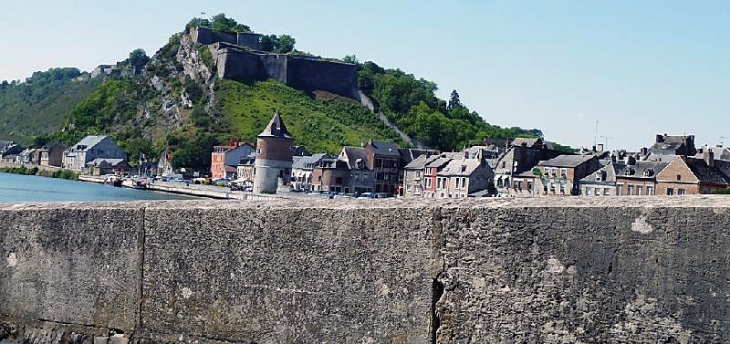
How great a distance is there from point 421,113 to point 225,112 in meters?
31.0

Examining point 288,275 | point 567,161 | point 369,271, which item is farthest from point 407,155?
point 369,271

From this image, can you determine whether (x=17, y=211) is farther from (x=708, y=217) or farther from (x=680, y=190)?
(x=680, y=190)

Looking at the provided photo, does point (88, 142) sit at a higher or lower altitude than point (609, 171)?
higher

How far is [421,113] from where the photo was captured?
461 ft

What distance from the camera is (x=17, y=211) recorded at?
6.79 metres

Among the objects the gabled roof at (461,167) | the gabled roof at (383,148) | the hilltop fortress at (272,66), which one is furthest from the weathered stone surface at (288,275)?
the hilltop fortress at (272,66)

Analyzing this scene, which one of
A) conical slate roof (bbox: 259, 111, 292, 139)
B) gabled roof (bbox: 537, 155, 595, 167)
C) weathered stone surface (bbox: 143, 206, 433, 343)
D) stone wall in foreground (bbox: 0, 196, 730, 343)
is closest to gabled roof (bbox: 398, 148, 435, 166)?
conical slate roof (bbox: 259, 111, 292, 139)

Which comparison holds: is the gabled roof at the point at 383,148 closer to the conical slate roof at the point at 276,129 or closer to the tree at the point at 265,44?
the conical slate roof at the point at 276,129

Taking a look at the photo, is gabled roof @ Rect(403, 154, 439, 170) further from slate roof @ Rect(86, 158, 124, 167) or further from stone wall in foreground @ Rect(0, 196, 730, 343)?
stone wall in foreground @ Rect(0, 196, 730, 343)

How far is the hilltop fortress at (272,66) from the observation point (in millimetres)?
134125

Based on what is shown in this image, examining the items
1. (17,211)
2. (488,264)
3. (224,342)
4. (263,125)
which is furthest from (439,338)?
(263,125)

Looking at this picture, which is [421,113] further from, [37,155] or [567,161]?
[567,161]

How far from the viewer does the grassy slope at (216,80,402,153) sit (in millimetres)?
124688

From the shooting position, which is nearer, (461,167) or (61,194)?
(61,194)
